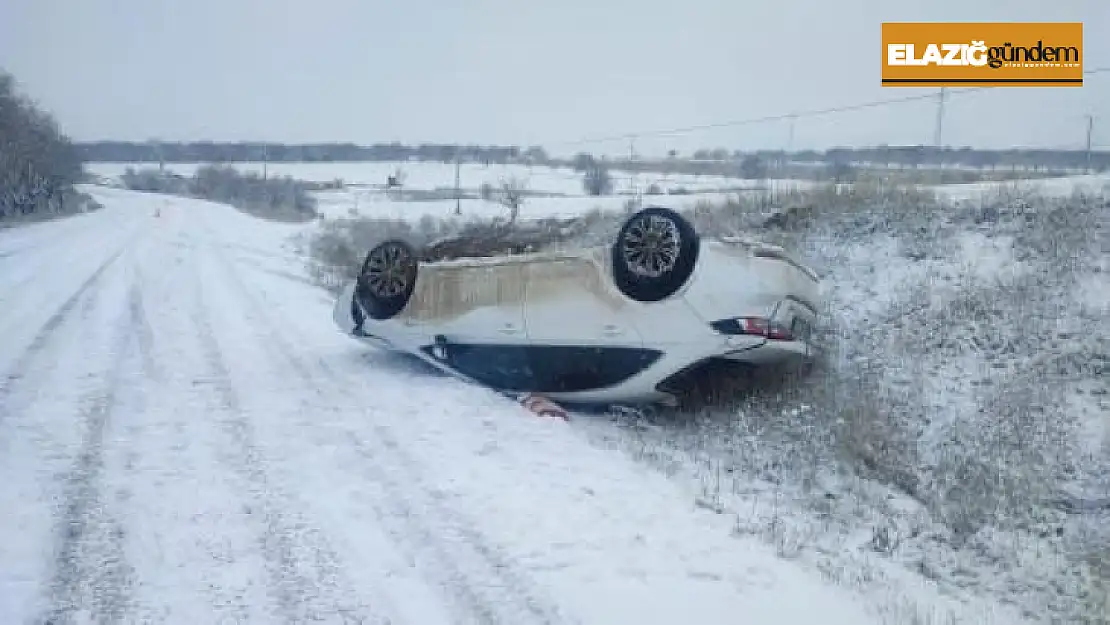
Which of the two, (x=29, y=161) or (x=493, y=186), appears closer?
(x=29, y=161)

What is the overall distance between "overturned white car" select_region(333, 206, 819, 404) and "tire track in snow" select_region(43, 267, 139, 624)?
3.16 metres

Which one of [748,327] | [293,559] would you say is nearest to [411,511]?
[293,559]

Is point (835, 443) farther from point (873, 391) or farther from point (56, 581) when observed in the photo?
point (56, 581)

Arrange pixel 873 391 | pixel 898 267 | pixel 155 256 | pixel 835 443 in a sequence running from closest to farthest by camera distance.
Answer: pixel 835 443 < pixel 873 391 < pixel 898 267 < pixel 155 256

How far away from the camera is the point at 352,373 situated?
25.6 feet

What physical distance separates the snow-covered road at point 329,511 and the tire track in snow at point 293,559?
0.01 metres

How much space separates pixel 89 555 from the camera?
3.88 metres

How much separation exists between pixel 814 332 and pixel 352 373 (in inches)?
180

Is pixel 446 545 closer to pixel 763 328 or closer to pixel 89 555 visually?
pixel 89 555

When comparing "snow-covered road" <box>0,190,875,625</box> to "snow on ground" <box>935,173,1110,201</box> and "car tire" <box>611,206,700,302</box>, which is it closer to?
"car tire" <box>611,206,700,302</box>

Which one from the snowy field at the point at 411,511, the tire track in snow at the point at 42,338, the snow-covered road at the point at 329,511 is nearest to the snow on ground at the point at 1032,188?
the snowy field at the point at 411,511

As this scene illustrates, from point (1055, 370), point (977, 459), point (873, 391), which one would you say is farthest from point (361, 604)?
point (1055, 370)

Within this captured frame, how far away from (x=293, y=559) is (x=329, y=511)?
1.96 ft

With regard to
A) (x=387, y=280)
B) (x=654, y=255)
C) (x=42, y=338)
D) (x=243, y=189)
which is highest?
(x=243, y=189)
